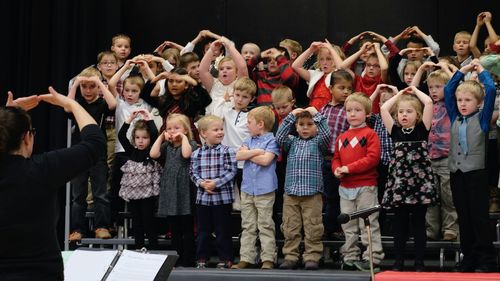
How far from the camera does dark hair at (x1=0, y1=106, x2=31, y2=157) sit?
10.4ft

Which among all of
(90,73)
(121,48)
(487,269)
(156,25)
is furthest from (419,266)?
(156,25)

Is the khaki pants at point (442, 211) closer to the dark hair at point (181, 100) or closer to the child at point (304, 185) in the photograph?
the child at point (304, 185)

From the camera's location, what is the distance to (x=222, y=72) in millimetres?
7281

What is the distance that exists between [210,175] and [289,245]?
2.61 feet

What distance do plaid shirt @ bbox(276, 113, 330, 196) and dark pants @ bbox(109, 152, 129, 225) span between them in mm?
1402

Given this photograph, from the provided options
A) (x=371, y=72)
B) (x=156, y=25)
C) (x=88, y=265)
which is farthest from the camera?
(x=156, y=25)

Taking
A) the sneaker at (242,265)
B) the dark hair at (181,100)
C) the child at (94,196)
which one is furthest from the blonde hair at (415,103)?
the child at (94,196)

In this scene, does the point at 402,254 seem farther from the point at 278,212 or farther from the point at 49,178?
the point at 49,178

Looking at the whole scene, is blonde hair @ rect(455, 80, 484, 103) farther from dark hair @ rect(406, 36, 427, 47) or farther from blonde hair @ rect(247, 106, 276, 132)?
dark hair @ rect(406, 36, 427, 47)

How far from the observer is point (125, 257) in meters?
4.05

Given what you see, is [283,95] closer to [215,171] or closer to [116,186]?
→ [215,171]

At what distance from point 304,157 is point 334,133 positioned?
442 millimetres

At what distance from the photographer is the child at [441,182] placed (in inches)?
251

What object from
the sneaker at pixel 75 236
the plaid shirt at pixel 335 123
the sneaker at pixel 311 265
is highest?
the plaid shirt at pixel 335 123
